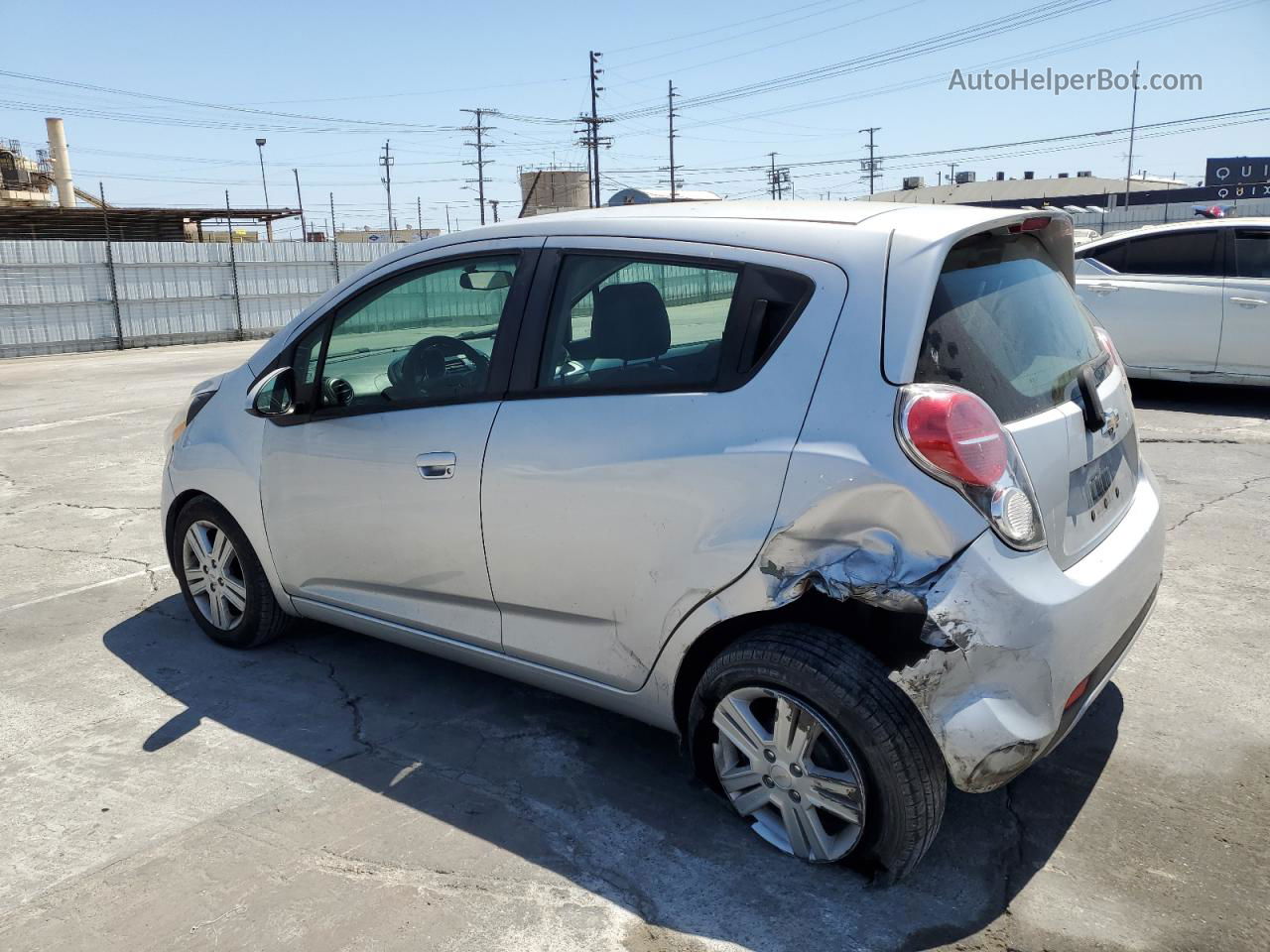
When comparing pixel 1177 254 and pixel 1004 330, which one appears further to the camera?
pixel 1177 254

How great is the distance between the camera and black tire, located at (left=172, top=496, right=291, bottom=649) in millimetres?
4258

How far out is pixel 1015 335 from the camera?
9.36 ft

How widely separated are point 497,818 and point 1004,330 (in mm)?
2011

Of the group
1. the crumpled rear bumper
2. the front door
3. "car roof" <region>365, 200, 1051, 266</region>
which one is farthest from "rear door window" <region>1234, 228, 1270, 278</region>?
the front door

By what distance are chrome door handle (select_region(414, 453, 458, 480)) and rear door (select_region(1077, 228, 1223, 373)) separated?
747 cm

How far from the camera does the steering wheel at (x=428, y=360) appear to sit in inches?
137

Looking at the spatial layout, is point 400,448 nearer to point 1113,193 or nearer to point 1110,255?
point 1110,255

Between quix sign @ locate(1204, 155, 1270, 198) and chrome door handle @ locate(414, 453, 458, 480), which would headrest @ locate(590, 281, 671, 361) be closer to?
chrome door handle @ locate(414, 453, 458, 480)

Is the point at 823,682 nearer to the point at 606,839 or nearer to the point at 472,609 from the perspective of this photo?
the point at 606,839

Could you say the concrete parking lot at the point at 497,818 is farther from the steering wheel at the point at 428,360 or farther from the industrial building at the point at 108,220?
the industrial building at the point at 108,220

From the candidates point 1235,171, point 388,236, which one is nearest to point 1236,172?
point 1235,171

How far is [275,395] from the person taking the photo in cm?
393

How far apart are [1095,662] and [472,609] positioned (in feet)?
6.19

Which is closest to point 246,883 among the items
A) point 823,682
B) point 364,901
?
point 364,901
